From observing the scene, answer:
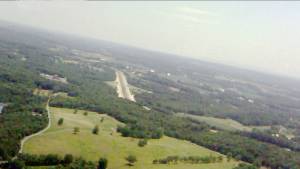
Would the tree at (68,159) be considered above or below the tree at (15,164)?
below

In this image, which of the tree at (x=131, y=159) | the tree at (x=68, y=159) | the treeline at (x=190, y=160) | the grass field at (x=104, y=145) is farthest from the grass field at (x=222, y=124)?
the tree at (x=68, y=159)

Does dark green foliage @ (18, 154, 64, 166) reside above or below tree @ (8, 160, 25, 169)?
below

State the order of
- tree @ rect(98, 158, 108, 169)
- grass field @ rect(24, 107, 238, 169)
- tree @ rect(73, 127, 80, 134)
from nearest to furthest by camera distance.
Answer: tree @ rect(98, 158, 108, 169) → grass field @ rect(24, 107, 238, 169) → tree @ rect(73, 127, 80, 134)

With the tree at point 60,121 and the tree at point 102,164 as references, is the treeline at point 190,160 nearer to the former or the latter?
Answer: the tree at point 102,164

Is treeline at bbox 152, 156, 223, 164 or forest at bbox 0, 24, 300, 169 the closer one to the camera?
treeline at bbox 152, 156, 223, 164

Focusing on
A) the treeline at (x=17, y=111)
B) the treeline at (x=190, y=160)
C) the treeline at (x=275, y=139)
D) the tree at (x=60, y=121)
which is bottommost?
the treeline at (x=275, y=139)

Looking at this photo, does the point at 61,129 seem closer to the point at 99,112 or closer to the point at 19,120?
the point at 19,120

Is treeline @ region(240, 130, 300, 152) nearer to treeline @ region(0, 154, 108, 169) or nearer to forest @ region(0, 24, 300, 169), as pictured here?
forest @ region(0, 24, 300, 169)

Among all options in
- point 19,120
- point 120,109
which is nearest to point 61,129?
point 19,120

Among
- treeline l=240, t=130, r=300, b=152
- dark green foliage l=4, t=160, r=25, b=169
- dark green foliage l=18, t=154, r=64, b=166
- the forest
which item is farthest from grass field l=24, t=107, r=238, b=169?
treeline l=240, t=130, r=300, b=152

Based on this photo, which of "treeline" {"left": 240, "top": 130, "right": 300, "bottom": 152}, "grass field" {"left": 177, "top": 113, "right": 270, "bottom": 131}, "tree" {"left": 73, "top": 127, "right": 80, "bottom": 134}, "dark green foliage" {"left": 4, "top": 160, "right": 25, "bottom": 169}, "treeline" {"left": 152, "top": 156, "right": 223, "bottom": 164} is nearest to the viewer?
"dark green foliage" {"left": 4, "top": 160, "right": 25, "bottom": 169}

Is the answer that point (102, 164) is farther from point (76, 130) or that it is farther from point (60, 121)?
point (60, 121)
